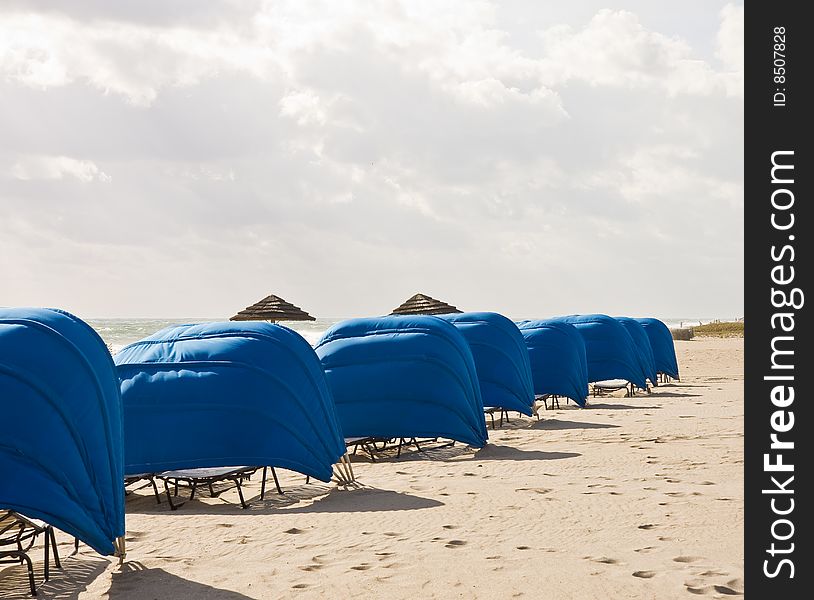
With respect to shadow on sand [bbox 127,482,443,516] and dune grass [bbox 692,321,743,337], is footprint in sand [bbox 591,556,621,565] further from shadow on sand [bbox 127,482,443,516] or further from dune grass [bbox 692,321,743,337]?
dune grass [bbox 692,321,743,337]

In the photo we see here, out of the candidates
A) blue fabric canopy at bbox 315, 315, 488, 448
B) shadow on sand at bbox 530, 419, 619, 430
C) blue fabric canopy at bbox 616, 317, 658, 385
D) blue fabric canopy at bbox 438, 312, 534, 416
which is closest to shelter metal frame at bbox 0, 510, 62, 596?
blue fabric canopy at bbox 315, 315, 488, 448

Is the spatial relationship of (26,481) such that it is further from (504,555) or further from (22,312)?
(504,555)

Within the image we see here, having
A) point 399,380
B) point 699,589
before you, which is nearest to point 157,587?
point 699,589

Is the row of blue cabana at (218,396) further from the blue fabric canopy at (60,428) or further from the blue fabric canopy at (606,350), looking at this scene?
the blue fabric canopy at (606,350)

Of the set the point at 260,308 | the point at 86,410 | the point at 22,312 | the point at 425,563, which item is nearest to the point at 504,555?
the point at 425,563

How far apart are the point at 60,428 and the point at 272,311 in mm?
17250

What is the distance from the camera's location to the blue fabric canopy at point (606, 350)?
75.0ft

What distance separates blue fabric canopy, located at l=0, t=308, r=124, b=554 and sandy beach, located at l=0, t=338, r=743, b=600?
59 cm

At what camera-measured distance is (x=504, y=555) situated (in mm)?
6996

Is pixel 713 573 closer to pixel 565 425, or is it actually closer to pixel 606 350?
pixel 565 425

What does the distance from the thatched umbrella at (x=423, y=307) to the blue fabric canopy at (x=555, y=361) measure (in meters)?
6.06

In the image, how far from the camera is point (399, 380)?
1232cm

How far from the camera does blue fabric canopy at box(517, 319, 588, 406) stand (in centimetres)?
1845

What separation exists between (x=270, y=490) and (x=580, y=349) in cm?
1059
